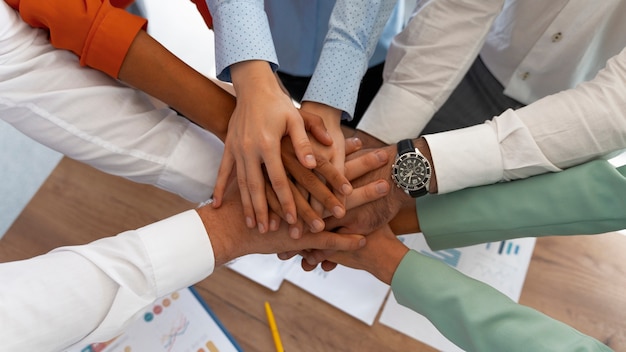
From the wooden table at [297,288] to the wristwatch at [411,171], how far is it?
259mm

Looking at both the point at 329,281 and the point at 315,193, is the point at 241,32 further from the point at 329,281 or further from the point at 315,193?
the point at 329,281

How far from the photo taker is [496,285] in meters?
0.87

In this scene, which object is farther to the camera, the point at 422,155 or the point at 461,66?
the point at 461,66

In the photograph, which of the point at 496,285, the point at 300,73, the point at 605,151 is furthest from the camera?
the point at 300,73

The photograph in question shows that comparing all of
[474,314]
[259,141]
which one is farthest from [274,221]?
[474,314]

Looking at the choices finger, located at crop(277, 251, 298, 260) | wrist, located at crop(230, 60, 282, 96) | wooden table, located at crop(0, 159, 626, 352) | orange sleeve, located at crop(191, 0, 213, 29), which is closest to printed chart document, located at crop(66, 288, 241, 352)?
wooden table, located at crop(0, 159, 626, 352)

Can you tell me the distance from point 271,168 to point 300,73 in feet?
1.91

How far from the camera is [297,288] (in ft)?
2.87

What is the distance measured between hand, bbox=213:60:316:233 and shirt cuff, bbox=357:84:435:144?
0.21 meters

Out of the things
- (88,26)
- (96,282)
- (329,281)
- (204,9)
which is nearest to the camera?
(96,282)

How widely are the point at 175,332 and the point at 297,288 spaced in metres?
0.23

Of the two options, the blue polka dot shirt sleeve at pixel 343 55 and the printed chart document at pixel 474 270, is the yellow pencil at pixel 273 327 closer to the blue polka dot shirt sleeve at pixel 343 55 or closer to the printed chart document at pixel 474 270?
the printed chart document at pixel 474 270

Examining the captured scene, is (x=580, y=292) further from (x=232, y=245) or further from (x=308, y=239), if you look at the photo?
(x=232, y=245)

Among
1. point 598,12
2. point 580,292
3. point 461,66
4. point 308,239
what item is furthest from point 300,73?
point 580,292
